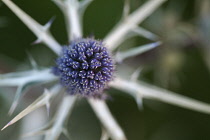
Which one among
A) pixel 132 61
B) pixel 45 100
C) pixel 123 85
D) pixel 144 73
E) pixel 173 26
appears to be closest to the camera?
pixel 45 100

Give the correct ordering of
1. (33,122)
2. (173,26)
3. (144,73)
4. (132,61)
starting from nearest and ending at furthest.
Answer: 1. (33,122)
2. (132,61)
3. (173,26)
4. (144,73)

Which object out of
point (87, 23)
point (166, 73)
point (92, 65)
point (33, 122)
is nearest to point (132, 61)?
point (166, 73)

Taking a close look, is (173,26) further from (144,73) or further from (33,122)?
(33,122)

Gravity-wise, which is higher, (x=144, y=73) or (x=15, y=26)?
(x=15, y=26)

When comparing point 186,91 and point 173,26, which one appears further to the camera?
point 186,91

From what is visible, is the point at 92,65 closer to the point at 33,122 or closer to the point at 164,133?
the point at 33,122

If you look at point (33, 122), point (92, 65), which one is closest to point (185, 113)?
point (33, 122)

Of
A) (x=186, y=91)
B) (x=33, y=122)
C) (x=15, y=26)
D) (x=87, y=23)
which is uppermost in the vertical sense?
(x=15, y=26)
